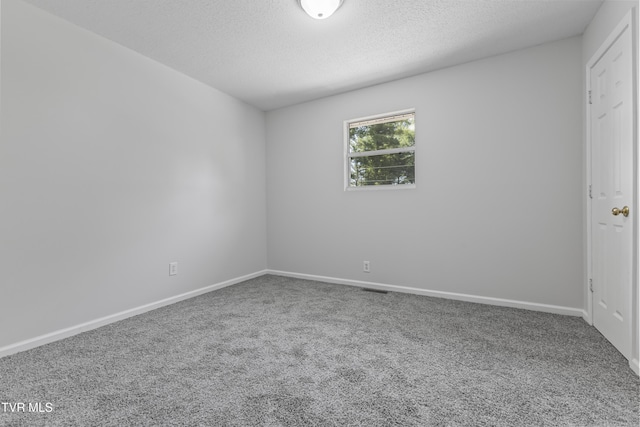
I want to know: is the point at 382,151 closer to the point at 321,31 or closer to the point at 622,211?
the point at 321,31

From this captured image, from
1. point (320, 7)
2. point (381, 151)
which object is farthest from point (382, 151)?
point (320, 7)

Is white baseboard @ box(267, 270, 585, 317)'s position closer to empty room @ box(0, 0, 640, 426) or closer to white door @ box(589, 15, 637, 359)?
empty room @ box(0, 0, 640, 426)

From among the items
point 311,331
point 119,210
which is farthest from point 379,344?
point 119,210

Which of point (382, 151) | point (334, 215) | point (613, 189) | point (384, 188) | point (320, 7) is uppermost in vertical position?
point (320, 7)

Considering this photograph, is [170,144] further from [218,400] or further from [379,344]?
[379,344]

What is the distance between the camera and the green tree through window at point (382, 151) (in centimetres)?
347

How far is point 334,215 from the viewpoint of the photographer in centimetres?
390

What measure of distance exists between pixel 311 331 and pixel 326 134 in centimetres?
258

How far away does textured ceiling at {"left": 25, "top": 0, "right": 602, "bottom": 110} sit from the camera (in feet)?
7.16

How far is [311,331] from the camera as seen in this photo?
235 centimetres

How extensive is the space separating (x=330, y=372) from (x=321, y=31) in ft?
8.55

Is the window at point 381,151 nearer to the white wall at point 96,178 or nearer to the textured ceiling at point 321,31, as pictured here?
→ the textured ceiling at point 321,31

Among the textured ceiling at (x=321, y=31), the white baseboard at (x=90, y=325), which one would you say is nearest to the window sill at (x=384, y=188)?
the textured ceiling at (x=321, y=31)

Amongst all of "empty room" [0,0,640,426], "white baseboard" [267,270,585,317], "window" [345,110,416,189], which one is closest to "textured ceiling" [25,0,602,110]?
"empty room" [0,0,640,426]
